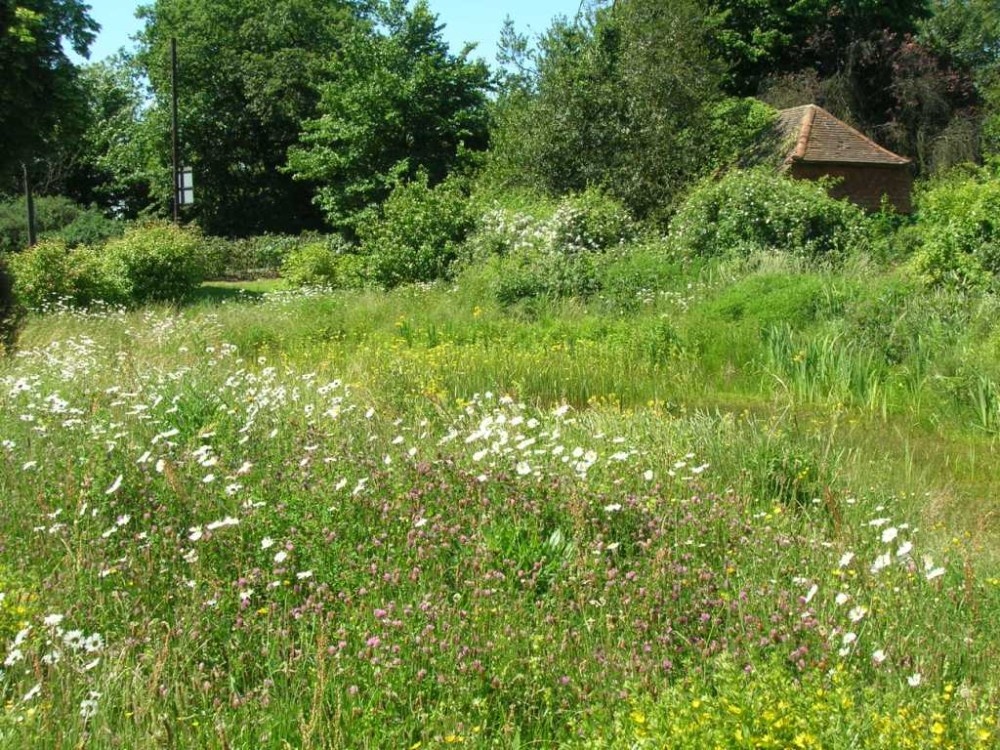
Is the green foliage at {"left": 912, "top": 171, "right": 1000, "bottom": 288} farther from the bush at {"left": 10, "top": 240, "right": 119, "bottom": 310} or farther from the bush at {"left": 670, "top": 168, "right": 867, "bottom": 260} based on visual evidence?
the bush at {"left": 10, "top": 240, "right": 119, "bottom": 310}

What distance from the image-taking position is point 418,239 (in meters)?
18.8

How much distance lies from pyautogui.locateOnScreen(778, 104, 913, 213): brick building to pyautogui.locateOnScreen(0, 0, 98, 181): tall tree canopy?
1803 centimetres

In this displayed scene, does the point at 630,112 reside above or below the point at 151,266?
above

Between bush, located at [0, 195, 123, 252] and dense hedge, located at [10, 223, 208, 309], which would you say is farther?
bush, located at [0, 195, 123, 252]

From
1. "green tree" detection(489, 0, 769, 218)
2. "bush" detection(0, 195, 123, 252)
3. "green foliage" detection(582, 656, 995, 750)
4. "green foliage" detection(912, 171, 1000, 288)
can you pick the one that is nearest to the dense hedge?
"green tree" detection(489, 0, 769, 218)

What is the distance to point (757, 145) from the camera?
24297 mm

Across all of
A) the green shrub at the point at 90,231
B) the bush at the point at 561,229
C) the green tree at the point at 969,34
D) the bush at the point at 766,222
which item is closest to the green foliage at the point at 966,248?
the bush at the point at 766,222

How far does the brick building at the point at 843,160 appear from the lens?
25047 mm

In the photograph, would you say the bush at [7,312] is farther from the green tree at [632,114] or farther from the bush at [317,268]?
the green tree at [632,114]

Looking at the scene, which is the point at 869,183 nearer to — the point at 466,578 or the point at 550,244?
the point at 550,244

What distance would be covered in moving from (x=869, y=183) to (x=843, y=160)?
1.74m

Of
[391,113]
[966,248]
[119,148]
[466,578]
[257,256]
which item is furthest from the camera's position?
[119,148]

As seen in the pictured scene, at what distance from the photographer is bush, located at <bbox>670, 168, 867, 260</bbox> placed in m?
15.6

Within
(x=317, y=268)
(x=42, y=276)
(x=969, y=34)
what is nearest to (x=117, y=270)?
(x=42, y=276)
